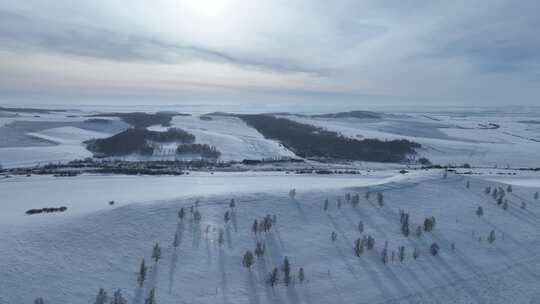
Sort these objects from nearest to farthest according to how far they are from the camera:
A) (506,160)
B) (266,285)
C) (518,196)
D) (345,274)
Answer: (266,285), (345,274), (518,196), (506,160)

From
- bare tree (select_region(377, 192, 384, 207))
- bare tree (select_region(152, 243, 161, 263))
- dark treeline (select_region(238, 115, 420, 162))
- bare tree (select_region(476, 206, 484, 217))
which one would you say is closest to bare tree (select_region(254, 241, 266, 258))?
bare tree (select_region(152, 243, 161, 263))

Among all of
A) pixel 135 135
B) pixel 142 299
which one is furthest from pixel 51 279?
pixel 135 135

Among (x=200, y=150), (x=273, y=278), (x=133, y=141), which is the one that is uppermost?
(x=133, y=141)

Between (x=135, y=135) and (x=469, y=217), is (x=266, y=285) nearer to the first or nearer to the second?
(x=469, y=217)

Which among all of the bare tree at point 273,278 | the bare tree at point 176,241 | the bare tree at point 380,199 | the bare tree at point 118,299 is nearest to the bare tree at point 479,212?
the bare tree at point 380,199

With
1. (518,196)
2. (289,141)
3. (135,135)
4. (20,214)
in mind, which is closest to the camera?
(20,214)

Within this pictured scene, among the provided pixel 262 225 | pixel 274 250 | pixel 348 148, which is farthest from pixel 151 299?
pixel 348 148

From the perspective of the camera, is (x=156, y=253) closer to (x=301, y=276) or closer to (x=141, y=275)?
(x=141, y=275)

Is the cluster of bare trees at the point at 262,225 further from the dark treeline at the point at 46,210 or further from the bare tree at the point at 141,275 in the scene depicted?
the dark treeline at the point at 46,210

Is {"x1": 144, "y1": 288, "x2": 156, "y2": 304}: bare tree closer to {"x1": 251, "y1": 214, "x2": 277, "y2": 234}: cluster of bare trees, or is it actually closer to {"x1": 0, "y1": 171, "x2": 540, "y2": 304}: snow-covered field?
{"x1": 0, "y1": 171, "x2": 540, "y2": 304}: snow-covered field
